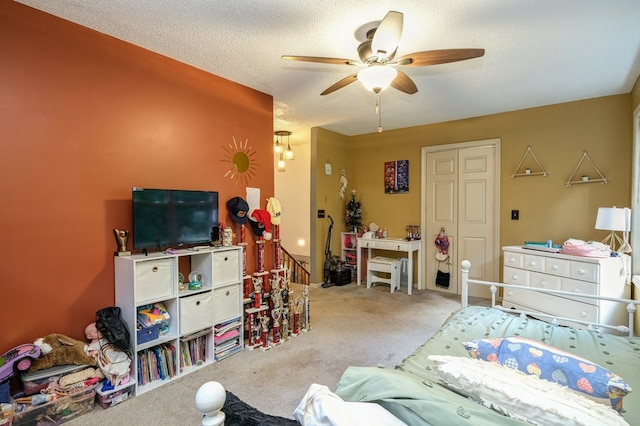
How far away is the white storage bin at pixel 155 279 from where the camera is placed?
218cm

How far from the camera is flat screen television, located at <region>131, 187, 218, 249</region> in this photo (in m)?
2.30

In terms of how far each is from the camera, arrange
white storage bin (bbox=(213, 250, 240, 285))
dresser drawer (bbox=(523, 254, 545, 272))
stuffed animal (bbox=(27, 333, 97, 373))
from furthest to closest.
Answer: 1. dresser drawer (bbox=(523, 254, 545, 272))
2. white storage bin (bbox=(213, 250, 240, 285))
3. stuffed animal (bbox=(27, 333, 97, 373))

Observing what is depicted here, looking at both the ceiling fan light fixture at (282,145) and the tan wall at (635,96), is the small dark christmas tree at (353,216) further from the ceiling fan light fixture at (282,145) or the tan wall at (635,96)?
the tan wall at (635,96)

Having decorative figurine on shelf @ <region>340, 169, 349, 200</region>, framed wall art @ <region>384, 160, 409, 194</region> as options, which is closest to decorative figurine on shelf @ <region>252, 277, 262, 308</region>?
decorative figurine on shelf @ <region>340, 169, 349, 200</region>

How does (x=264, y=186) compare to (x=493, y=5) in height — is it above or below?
below

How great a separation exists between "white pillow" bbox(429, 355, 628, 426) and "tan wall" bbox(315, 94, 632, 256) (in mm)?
3499

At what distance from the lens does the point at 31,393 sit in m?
1.85

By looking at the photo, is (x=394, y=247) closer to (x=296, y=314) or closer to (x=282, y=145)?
(x=296, y=314)

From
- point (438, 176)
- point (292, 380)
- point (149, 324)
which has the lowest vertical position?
point (292, 380)

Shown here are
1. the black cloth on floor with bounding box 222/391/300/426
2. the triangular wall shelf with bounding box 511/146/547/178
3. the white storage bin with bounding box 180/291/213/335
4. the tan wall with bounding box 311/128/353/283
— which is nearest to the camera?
the black cloth on floor with bounding box 222/391/300/426

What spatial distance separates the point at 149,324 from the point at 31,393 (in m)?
0.68

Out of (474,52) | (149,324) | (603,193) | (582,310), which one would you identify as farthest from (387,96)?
(149,324)

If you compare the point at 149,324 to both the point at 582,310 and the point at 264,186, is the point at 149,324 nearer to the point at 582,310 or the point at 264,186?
the point at 264,186

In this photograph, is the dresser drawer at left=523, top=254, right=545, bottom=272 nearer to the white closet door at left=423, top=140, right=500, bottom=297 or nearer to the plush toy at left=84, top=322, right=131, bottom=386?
the white closet door at left=423, top=140, right=500, bottom=297
